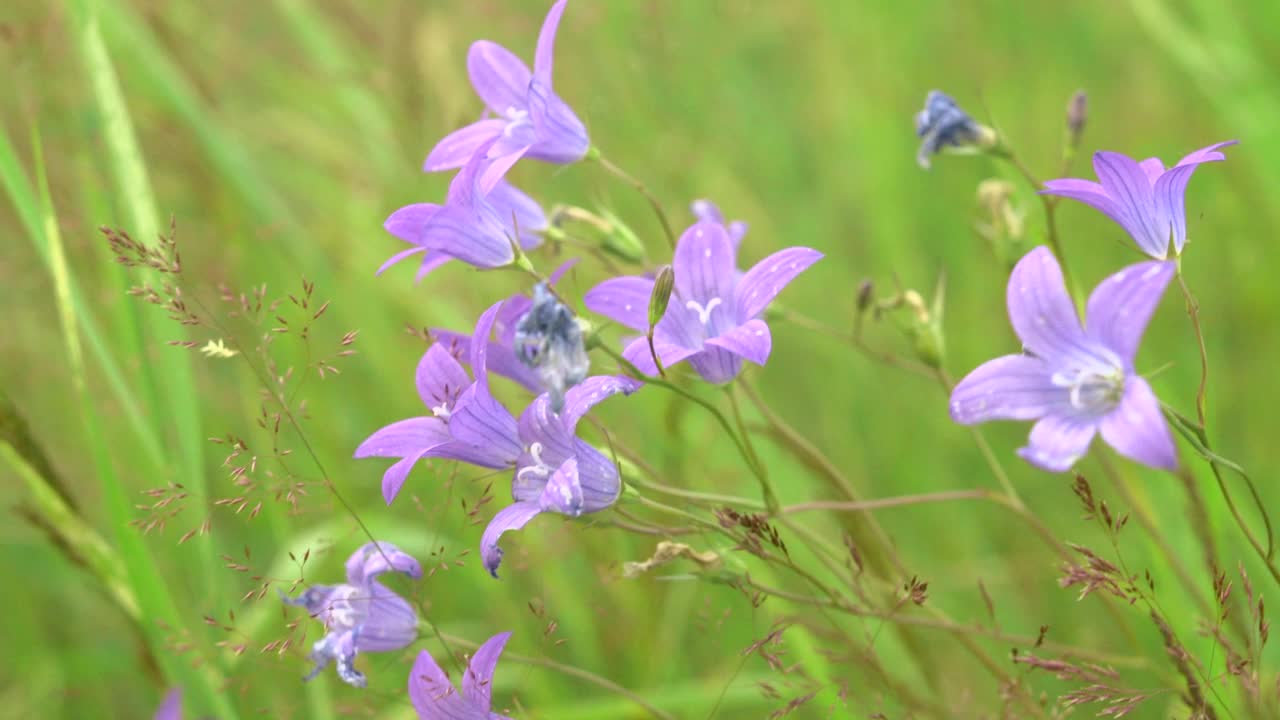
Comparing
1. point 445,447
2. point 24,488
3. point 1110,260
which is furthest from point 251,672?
point 1110,260

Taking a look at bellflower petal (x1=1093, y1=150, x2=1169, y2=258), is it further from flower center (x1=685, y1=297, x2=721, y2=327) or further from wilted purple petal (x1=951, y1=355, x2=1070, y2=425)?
flower center (x1=685, y1=297, x2=721, y2=327)

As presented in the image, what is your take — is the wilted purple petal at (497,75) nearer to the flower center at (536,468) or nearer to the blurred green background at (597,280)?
the blurred green background at (597,280)

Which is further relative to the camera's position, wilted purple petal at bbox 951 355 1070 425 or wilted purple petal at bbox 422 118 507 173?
wilted purple petal at bbox 422 118 507 173

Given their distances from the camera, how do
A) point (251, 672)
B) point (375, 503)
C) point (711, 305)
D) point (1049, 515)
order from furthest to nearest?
point (375, 503) < point (1049, 515) < point (251, 672) < point (711, 305)

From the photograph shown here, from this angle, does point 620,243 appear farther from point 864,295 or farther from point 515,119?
point 864,295

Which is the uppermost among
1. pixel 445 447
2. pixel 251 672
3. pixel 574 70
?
pixel 574 70

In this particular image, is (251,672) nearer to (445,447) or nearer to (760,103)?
(445,447)

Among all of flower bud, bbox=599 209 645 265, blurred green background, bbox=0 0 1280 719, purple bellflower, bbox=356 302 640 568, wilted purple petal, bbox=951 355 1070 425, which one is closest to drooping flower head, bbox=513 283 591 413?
purple bellflower, bbox=356 302 640 568
